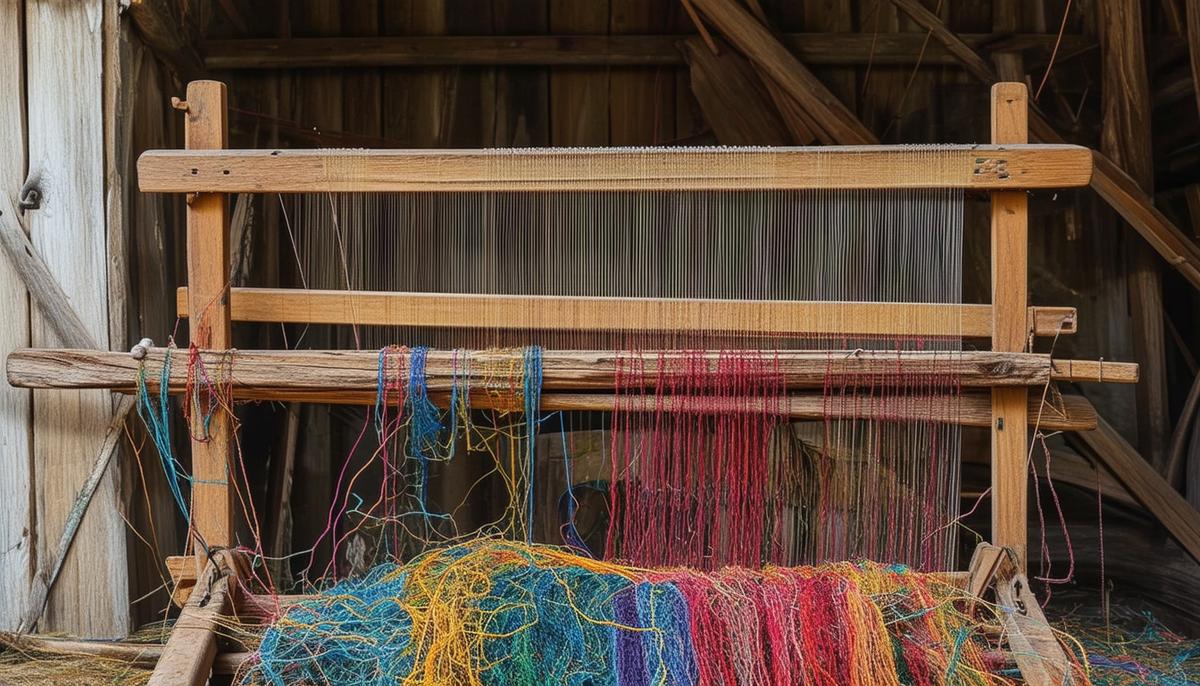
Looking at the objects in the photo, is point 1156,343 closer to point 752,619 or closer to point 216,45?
point 752,619

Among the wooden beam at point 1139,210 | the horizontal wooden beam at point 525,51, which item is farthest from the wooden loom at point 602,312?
the horizontal wooden beam at point 525,51

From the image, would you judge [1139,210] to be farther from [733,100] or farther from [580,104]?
[580,104]

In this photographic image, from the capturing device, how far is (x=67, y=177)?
3.03 meters

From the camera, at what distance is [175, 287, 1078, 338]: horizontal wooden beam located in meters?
2.71

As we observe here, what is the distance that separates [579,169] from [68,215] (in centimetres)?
167

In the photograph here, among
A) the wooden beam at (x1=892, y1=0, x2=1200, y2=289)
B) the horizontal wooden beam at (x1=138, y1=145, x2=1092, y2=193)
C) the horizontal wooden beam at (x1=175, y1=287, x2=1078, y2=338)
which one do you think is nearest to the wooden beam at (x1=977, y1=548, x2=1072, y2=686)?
the horizontal wooden beam at (x1=175, y1=287, x2=1078, y2=338)

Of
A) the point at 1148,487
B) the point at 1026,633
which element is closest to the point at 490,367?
the point at 1026,633

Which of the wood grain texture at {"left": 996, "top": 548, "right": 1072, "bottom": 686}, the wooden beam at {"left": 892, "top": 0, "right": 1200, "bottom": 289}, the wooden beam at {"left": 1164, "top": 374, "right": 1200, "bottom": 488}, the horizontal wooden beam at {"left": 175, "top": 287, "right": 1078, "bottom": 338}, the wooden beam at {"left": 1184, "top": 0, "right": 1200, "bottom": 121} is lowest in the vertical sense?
the wood grain texture at {"left": 996, "top": 548, "right": 1072, "bottom": 686}

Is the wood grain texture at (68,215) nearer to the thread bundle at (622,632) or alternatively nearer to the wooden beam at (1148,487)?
the thread bundle at (622,632)

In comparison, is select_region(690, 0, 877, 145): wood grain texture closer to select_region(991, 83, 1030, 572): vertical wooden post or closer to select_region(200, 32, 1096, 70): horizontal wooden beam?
select_region(200, 32, 1096, 70): horizontal wooden beam

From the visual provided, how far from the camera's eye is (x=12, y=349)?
3.02 meters

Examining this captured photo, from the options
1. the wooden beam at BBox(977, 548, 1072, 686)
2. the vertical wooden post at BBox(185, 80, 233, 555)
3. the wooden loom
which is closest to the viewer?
the wooden beam at BBox(977, 548, 1072, 686)

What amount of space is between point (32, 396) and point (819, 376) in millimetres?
2462

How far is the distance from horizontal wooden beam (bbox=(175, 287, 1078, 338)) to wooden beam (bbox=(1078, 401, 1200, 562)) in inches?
51.4
